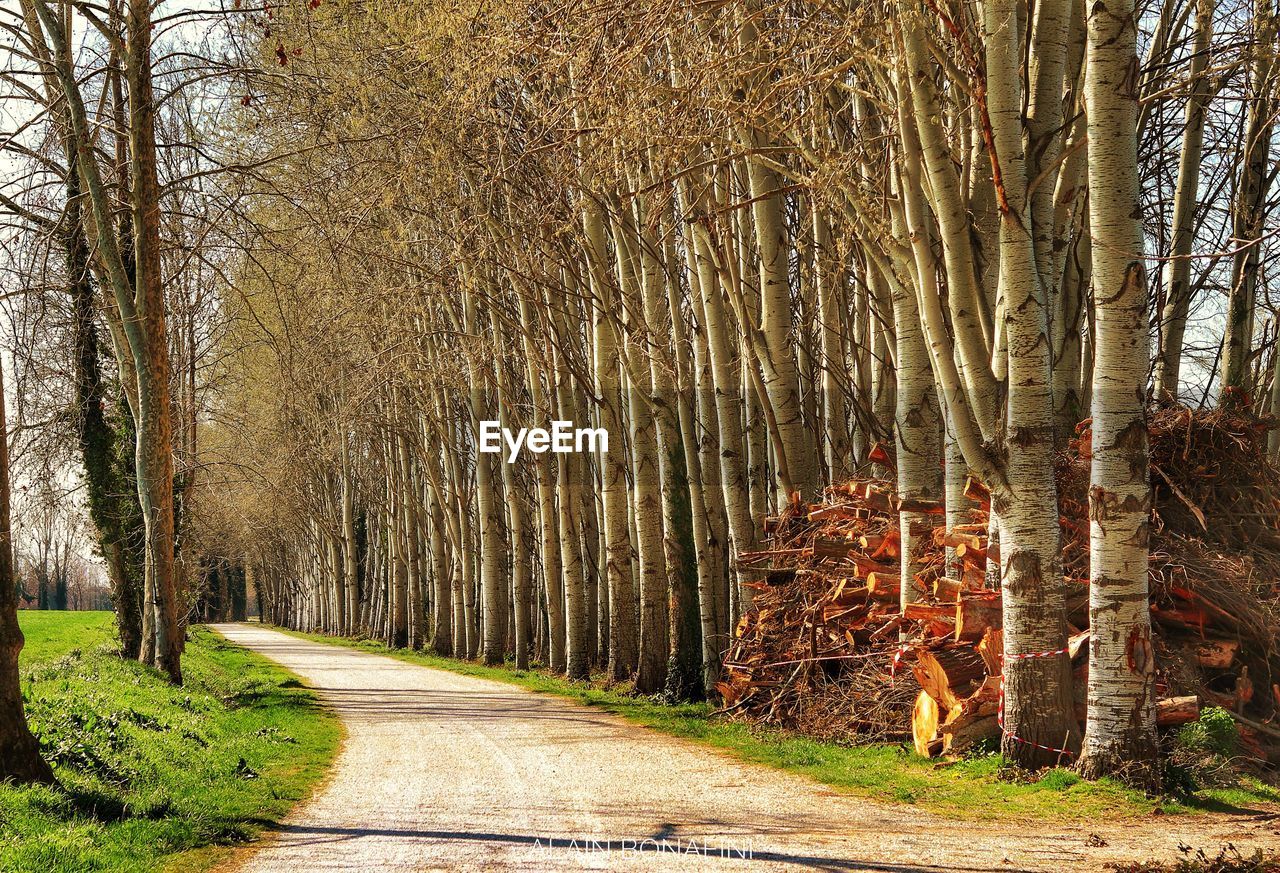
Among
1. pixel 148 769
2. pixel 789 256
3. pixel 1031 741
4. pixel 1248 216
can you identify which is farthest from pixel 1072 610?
pixel 148 769

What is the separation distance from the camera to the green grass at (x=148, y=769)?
24.5 feet

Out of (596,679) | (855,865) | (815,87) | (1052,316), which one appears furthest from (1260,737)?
(596,679)

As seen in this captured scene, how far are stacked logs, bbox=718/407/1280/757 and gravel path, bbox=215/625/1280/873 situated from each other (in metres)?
1.59

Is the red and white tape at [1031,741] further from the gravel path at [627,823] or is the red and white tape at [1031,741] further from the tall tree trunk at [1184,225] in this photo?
the tall tree trunk at [1184,225]

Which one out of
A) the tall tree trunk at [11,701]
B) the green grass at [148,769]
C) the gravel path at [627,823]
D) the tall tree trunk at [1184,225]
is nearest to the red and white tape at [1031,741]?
the gravel path at [627,823]

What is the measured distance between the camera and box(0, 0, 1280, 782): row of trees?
920cm

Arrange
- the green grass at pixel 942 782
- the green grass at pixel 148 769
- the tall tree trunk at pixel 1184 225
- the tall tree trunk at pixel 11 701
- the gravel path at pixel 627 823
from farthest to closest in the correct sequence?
the tall tree trunk at pixel 1184 225 → the tall tree trunk at pixel 11 701 → the green grass at pixel 942 782 → the green grass at pixel 148 769 → the gravel path at pixel 627 823

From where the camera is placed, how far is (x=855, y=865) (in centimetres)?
680

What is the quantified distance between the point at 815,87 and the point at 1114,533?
15.9 ft

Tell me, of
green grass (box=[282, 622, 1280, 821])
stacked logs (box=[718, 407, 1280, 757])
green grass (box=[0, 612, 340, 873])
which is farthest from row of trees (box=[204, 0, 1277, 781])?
green grass (box=[0, 612, 340, 873])

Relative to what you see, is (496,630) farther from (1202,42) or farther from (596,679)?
(1202,42)

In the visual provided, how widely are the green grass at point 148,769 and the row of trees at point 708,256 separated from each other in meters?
2.00

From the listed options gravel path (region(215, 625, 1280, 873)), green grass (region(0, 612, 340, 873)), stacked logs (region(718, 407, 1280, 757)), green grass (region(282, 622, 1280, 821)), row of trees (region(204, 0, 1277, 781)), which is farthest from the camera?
stacked logs (region(718, 407, 1280, 757))

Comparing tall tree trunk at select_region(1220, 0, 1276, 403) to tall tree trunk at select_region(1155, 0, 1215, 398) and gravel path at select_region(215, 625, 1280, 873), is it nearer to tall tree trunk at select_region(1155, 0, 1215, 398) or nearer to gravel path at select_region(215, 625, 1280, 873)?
tall tree trunk at select_region(1155, 0, 1215, 398)
